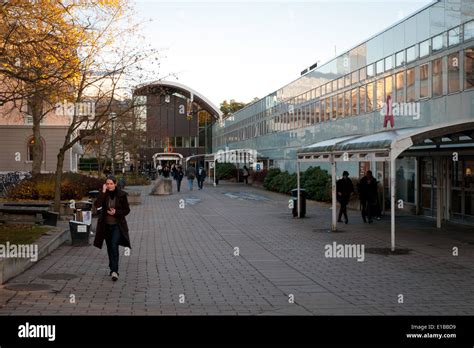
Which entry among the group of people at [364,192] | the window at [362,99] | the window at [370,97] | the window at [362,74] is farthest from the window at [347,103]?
the group of people at [364,192]

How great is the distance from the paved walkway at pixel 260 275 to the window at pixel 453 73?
4.55 m

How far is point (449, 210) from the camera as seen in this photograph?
2266cm

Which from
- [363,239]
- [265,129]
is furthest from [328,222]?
[265,129]

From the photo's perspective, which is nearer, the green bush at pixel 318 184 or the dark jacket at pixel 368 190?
the dark jacket at pixel 368 190

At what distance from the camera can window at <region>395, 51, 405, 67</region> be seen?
1037 inches

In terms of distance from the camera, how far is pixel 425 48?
24.0 m

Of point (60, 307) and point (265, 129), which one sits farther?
point (265, 129)

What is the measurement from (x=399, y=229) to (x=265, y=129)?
43.3 metres

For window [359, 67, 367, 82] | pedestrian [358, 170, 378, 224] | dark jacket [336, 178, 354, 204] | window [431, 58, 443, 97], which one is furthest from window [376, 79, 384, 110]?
dark jacket [336, 178, 354, 204]

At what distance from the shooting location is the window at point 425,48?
23.8 m

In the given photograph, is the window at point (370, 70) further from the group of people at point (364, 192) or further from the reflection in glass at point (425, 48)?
the group of people at point (364, 192)

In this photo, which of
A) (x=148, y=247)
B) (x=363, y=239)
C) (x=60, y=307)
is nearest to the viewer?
(x=60, y=307)

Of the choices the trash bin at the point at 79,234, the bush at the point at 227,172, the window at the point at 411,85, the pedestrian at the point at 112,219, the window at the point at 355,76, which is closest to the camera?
the pedestrian at the point at 112,219
